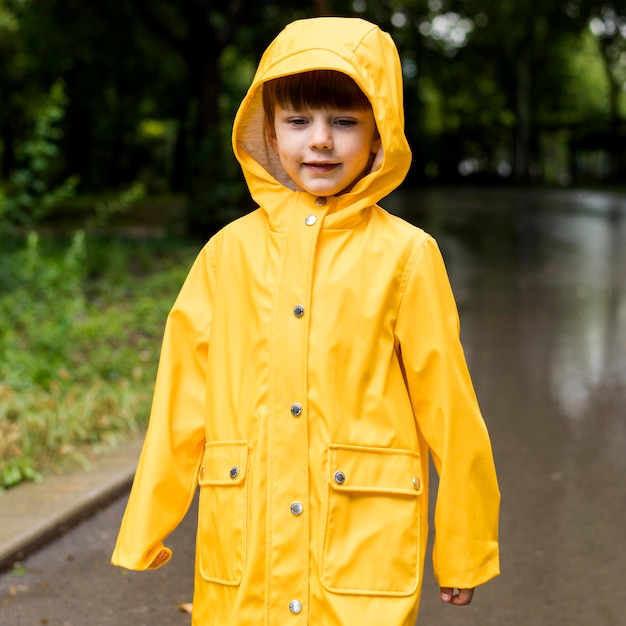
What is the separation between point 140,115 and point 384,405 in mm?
28986

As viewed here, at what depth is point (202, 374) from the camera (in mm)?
2594

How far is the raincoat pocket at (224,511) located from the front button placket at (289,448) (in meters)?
0.07

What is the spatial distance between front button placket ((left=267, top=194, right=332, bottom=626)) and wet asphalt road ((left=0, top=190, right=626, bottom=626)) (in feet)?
5.55

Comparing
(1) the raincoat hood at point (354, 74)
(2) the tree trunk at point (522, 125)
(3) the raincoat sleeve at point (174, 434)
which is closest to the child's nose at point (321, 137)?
(1) the raincoat hood at point (354, 74)

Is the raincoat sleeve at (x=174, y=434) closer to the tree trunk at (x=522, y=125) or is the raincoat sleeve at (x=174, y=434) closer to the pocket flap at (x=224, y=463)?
the pocket flap at (x=224, y=463)

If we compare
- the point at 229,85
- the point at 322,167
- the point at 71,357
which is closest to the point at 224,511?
the point at 322,167

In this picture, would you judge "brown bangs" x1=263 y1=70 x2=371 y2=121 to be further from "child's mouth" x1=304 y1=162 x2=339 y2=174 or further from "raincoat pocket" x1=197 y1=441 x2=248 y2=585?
"raincoat pocket" x1=197 y1=441 x2=248 y2=585

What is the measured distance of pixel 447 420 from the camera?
243 centimetres

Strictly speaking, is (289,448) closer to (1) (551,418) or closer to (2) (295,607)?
(2) (295,607)

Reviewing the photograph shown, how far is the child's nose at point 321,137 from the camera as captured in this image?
2.39 metres

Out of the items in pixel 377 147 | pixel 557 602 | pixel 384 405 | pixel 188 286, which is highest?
pixel 377 147

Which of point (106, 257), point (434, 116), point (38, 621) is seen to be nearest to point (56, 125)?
point (106, 257)

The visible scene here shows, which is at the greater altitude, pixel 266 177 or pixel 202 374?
pixel 266 177

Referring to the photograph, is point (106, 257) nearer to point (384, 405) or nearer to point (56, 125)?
point (384, 405)
